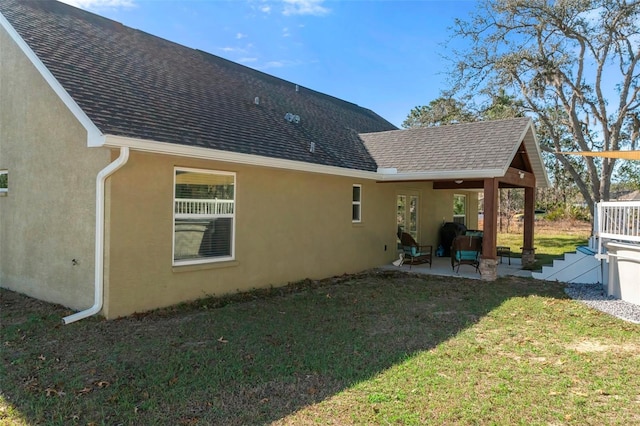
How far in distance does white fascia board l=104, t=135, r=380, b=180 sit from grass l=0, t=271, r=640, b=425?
259cm

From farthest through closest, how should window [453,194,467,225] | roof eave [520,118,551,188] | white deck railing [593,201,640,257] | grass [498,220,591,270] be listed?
window [453,194,467,225] < grass [498,220,591,270] < roof eave [520,118,551,188] < white deck railing [593,201,640,257]

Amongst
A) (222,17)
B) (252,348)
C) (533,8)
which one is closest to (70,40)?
(222,17)

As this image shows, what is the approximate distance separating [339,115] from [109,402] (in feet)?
45.3

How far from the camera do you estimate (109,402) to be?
3.86 meters

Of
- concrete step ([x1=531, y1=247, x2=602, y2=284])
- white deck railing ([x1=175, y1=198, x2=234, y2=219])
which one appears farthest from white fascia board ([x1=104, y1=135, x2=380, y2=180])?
concrete step ([x1=531, y1=247, x2=602, y2=284])

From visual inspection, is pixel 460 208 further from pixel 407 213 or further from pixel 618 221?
pixel 618 221

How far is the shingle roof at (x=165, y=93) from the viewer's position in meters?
7.11

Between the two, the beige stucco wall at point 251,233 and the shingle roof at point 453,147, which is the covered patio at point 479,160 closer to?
the shingle roof at point 453,147

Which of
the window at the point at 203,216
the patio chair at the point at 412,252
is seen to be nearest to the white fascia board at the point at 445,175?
the patio chair at the point at 412,252

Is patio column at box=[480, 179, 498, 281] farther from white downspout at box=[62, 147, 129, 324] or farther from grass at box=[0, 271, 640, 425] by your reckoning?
white downspout at box=[62, 147, 129, 324]

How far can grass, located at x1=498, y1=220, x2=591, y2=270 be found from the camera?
16639mm

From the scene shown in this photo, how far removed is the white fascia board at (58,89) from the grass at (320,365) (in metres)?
2.69

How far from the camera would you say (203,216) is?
25.7ft

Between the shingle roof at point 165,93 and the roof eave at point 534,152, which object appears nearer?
the shingle roof at point 165,93
